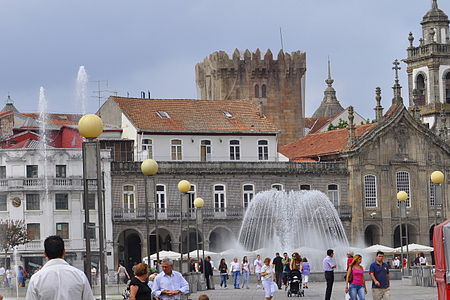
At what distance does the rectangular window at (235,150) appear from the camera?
9188 centimetres

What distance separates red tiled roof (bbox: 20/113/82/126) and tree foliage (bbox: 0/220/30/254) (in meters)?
18.4

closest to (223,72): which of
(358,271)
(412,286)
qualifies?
(412,286)

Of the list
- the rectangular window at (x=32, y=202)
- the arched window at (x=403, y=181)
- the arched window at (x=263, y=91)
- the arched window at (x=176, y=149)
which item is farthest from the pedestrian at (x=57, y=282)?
the arched window at (x=263, y=91)

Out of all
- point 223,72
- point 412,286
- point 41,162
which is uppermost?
point 223,72

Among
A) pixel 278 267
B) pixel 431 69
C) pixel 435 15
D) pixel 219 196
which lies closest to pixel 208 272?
pixel 278 267

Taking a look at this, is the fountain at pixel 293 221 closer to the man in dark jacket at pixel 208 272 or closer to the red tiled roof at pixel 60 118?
the red tiled roof at pixel 60 118

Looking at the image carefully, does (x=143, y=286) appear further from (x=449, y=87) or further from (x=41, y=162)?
(x=449, y=87)

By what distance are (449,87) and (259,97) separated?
18926mm

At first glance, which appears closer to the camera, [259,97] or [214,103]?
[214,103]

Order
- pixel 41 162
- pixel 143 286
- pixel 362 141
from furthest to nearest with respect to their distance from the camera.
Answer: pixel 362 141 → pixel 41 162 → pixel 143 286

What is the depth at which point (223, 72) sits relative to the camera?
394 feet

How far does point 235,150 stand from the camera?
9206 centimetres

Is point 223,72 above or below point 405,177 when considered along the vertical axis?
above

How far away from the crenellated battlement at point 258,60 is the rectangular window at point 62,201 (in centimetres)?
3638
